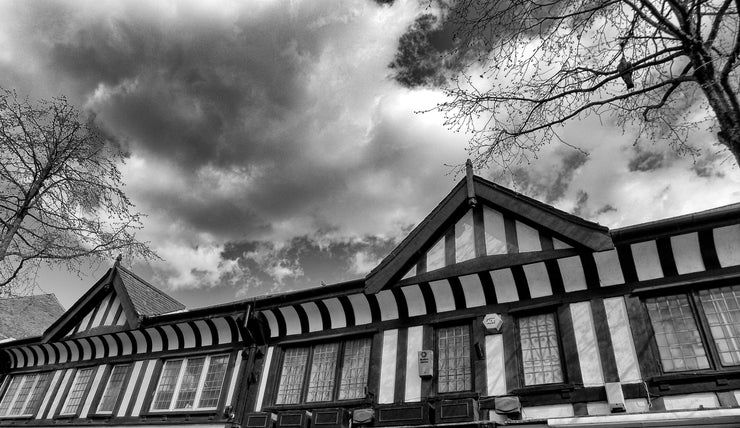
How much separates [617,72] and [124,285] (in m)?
15.9

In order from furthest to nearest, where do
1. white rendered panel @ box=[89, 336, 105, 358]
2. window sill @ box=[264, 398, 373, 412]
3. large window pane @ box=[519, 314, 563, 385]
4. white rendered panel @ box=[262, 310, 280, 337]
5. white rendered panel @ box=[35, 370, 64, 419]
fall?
white rendered panel @ box=[89, 336, 105, 358] → white rendered panel @ box=[35, 370, 64, 419] → white rendered panel @ box=[262, 310, 280, 337] → window sill @ box=[264, 398, 373, 412] → large window pane @ box=[519, 314, 563, 385]

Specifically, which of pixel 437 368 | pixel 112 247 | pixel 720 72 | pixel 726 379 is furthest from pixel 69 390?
pixel 720 72

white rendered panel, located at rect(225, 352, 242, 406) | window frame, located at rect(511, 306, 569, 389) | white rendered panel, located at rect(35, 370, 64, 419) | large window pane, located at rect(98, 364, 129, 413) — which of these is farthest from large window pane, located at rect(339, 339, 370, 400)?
white rendered panel, located at rect(35, 370, 64, 419)

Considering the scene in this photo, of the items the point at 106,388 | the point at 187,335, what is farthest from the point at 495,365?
the point at 106,388

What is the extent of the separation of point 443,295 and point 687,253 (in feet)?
16.2

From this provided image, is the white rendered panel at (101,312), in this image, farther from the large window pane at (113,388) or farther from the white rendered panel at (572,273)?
the white rendered panel at (572,273)

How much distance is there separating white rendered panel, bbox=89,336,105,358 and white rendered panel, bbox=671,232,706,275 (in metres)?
16.7

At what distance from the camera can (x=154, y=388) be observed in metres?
14.5

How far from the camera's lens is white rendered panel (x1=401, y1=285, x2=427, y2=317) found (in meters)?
11.6

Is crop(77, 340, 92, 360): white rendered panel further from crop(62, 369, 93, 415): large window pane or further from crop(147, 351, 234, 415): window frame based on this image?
crop(147, 351, 234, 415): window frame

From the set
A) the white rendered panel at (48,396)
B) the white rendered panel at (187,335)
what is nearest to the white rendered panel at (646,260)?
the white rendered panel at (187,335)

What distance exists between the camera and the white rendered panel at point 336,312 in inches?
496

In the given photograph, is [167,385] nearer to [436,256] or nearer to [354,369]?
[354,369]

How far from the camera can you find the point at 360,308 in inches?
488
